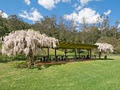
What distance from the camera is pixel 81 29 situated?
59312 millimetres

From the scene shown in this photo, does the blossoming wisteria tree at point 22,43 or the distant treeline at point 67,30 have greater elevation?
the distant treeline at point 67,30

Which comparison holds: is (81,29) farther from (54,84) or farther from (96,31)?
(54,84)

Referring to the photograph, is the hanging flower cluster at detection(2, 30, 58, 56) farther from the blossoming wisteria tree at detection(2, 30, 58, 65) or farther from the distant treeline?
the distant treeline

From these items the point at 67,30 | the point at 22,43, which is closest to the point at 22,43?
the point at 22,43

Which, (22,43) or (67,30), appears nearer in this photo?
(22,43)

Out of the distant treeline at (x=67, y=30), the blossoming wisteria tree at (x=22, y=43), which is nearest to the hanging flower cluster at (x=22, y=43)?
the blossoming wisteria tree at (x=22, y=43)

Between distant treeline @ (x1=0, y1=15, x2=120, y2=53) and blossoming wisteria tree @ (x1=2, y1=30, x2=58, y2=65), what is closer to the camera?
blossoming wisteria tree @ (x1=2, y1=30, x2=58, y2=65)

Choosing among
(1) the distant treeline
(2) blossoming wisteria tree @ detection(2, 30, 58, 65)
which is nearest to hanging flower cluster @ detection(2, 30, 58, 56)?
(2) blossoming wisteria tree @ detection(2, 30, 58, 65)

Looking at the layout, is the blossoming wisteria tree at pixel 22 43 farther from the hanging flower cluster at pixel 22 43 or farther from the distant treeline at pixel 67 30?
the distant treeline at pixel 67 30

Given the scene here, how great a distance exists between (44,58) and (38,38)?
4.84 metres

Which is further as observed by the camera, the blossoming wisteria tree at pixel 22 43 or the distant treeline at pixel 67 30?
the distant treeline at pixel 67 30

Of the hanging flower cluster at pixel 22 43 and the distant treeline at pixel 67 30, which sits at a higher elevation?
the distant treeline at pixel 67 30

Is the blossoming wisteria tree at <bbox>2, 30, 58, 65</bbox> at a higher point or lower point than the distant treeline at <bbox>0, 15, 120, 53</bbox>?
lower

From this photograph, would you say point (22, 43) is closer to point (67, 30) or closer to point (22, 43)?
point (22, 43)
